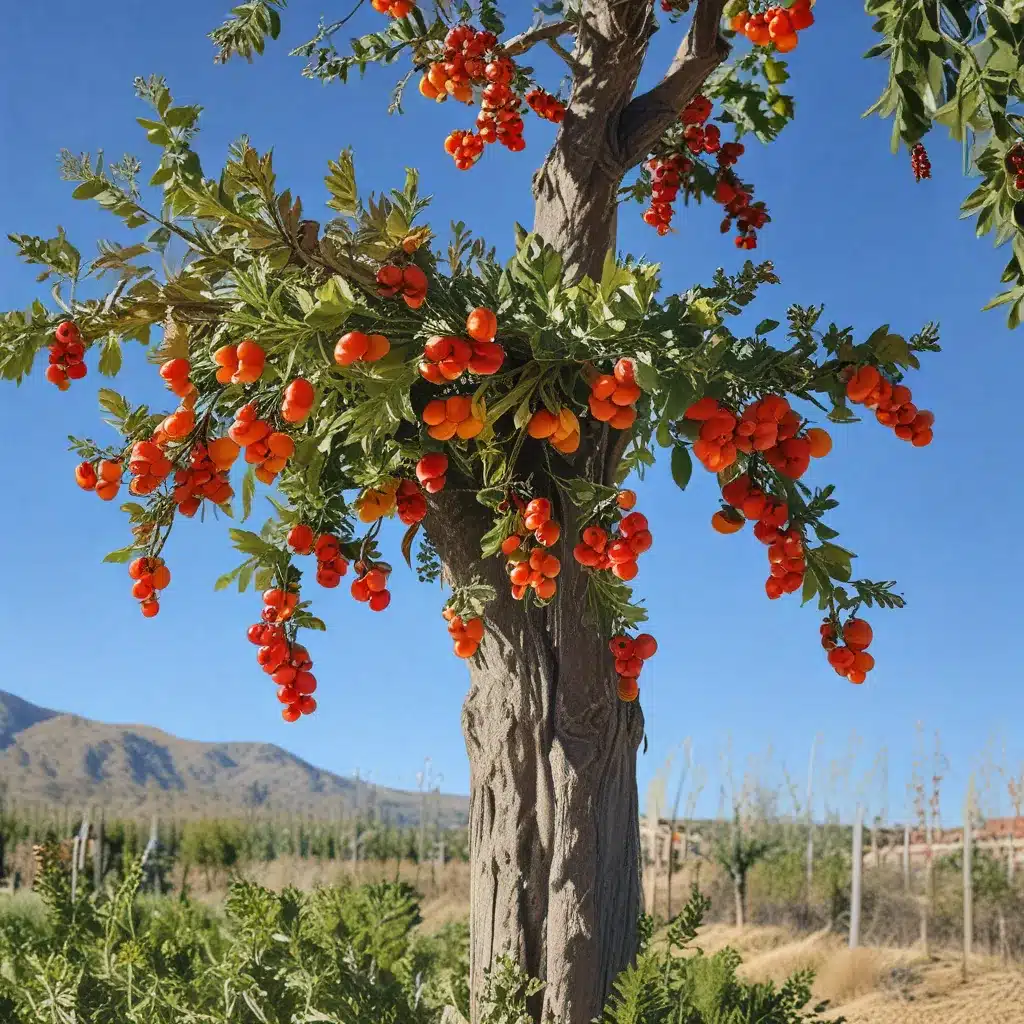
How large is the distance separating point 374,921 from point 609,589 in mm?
2030

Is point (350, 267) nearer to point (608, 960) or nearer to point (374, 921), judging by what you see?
point (608, 960)

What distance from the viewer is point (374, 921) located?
11.7ft

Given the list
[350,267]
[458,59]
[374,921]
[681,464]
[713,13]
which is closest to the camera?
[350,267]

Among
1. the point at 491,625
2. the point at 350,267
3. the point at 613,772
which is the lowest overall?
the point at 613,772

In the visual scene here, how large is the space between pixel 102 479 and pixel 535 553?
1014 mm

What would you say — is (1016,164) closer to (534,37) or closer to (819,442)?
(819,442)

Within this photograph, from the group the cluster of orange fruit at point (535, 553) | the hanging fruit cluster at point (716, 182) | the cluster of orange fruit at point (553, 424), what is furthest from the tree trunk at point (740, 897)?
the cluster of orange fruit at point (553, 424)

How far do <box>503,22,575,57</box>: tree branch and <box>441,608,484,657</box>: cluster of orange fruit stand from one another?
2050 mm

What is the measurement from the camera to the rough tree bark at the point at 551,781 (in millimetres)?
2264

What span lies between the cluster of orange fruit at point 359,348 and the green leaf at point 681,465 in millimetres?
628

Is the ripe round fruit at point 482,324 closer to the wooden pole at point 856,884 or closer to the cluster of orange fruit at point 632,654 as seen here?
the cluster of orange fruit at point 632,654

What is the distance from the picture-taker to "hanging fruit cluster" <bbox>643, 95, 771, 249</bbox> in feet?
11.6

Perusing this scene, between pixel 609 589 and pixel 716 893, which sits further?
pixel 716 893

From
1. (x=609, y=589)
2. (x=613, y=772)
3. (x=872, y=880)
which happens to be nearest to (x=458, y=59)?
Answer: (x=609, y=589)
